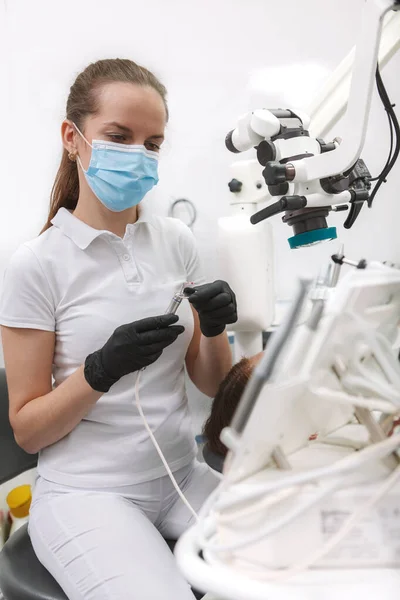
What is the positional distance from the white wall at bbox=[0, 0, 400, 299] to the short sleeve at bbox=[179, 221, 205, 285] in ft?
1.58

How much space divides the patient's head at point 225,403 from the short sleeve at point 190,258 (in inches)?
12.0

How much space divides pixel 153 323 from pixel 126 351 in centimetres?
8

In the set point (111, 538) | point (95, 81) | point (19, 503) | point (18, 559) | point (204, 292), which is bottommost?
point (19, 503)

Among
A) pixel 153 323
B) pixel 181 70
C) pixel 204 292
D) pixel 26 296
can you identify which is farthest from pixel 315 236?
pixel 181 70

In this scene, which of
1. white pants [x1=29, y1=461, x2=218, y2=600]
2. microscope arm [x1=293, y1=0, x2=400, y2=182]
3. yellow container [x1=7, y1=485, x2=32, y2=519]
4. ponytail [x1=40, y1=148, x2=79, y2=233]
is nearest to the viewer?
microscope arm [x1=293, y1=0, x2=400, y2=182]

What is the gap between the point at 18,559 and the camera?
94 cm

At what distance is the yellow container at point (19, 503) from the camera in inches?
61.1

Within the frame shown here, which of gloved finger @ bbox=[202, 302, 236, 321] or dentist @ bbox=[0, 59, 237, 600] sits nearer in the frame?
dentist @ bbox=[0, 59, 237, 600]

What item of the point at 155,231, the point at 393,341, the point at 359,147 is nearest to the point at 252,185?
the point at 155,231

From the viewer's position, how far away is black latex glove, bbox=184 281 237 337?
980 mm

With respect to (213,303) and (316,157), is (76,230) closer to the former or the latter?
(213,303)

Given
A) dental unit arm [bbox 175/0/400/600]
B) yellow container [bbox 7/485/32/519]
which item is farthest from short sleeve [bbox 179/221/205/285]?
yellow container [bbox 7/485/32/519]

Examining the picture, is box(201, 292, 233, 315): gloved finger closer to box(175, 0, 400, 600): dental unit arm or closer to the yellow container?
box(175, 0, 400, 600): dental unit arm

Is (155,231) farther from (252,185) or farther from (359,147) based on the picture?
(359,147)
